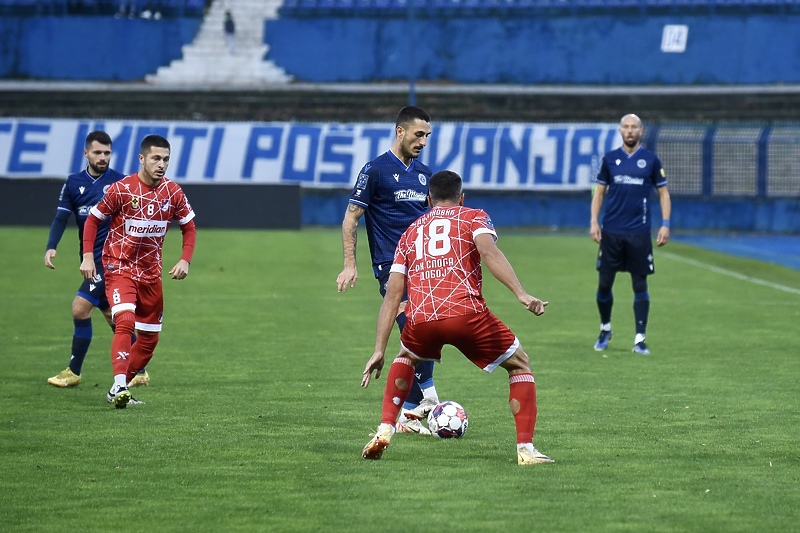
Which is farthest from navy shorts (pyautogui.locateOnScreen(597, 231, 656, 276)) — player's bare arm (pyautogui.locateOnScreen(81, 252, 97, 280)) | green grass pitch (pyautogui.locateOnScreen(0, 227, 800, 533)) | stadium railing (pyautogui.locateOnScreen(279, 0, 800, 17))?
stadium railing (pyautogui.locateOnScreen(279, 0, 800, 17))

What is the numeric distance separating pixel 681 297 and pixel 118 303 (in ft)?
34.7

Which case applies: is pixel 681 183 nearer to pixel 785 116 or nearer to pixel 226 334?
pixel 785 116

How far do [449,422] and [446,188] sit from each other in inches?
63.8

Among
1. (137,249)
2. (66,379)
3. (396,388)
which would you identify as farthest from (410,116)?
(66,379)

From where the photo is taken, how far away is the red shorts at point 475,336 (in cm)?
703

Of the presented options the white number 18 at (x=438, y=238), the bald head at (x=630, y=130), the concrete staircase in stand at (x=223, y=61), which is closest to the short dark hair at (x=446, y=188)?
the white number 18 at (x=438, y=238)

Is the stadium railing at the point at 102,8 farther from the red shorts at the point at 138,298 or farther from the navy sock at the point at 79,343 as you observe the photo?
the red shorts at the point at 138,298

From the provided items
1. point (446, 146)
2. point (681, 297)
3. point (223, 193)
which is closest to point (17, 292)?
point (681, 297)

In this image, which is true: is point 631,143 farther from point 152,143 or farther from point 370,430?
point 370,430

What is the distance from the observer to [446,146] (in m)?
34.6

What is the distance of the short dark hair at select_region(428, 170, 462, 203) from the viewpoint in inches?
283

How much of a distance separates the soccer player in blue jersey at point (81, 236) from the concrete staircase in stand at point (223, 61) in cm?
2909

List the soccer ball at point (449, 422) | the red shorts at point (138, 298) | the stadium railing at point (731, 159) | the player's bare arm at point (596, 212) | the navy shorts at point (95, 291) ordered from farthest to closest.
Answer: the stadium railing at point (731, 159), the player's bare arm at point (596, 212), the navy shorts at point (95, 291), the red shorts at point (138, 298), the soccer ball at point (449, 422)

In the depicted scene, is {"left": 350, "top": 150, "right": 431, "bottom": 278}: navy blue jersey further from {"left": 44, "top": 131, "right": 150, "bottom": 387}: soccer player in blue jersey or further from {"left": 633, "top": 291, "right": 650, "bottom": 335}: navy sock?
{"left": 633, "top": 291, "right": 650, "bottom": 335}: navy sock
